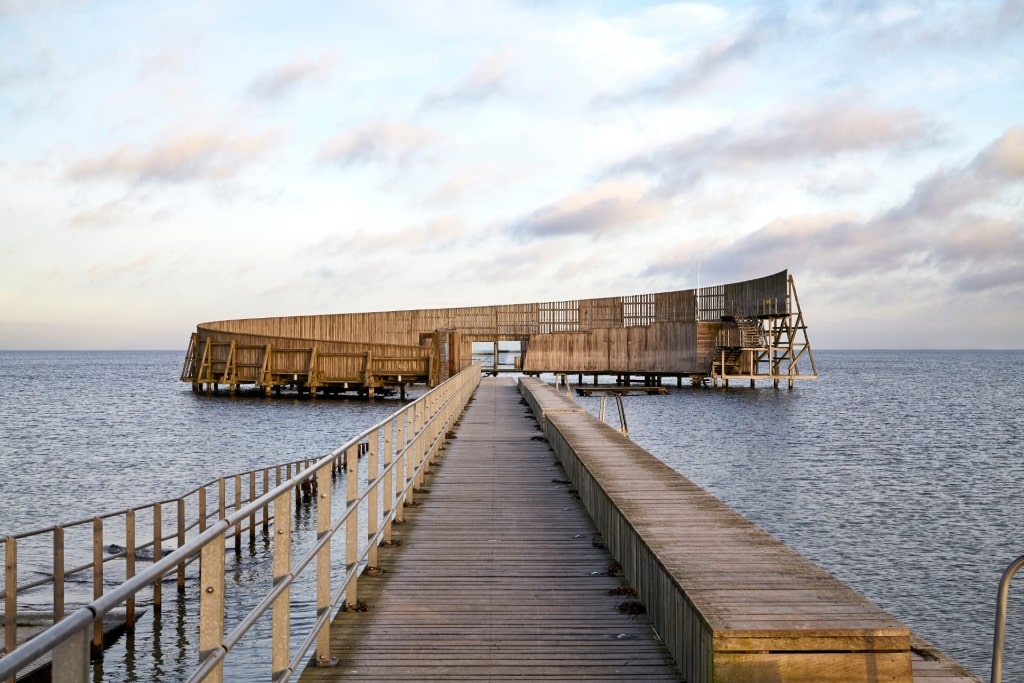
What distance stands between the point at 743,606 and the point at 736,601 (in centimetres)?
10

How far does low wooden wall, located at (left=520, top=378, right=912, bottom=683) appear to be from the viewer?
396 centimetres

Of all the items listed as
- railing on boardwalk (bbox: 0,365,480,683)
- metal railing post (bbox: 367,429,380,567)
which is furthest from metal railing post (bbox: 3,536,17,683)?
metal railing post (bbox: 367,429,380,567)

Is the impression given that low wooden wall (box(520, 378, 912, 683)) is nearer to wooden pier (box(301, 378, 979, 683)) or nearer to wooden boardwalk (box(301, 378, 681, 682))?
wooden pier (box(301, 378, 979, 683))

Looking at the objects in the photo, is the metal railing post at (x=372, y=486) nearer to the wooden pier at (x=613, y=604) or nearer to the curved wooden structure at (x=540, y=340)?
the wooden pier at (x=613, y=604)

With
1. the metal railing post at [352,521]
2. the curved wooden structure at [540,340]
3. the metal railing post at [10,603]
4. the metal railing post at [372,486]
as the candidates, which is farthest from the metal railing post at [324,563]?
the curved wooden structure at [540,340]

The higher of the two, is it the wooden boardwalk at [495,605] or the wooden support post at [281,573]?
the wooden support post at [281,573]

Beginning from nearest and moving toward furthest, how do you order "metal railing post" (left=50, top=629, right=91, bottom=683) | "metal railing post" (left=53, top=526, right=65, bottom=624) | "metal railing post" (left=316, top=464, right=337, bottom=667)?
"metal railing post" (left=50, top=629, right=91, bottom=683)
"metal railing post" (left=316, top=464, right=337, bottom=667)
"metal railing post" (left=53, top=526, right=65, bottom=624)

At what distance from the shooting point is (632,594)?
6.33 m

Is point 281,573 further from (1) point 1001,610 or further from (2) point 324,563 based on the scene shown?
(1) point 1001,610

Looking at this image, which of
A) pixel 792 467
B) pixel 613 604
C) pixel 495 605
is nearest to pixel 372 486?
pixel 495 605

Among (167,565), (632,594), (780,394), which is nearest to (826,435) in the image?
(780,394)

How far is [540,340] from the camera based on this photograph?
7019 cm

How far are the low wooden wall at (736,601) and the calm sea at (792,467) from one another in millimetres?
5335

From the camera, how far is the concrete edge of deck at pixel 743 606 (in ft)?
13.0
